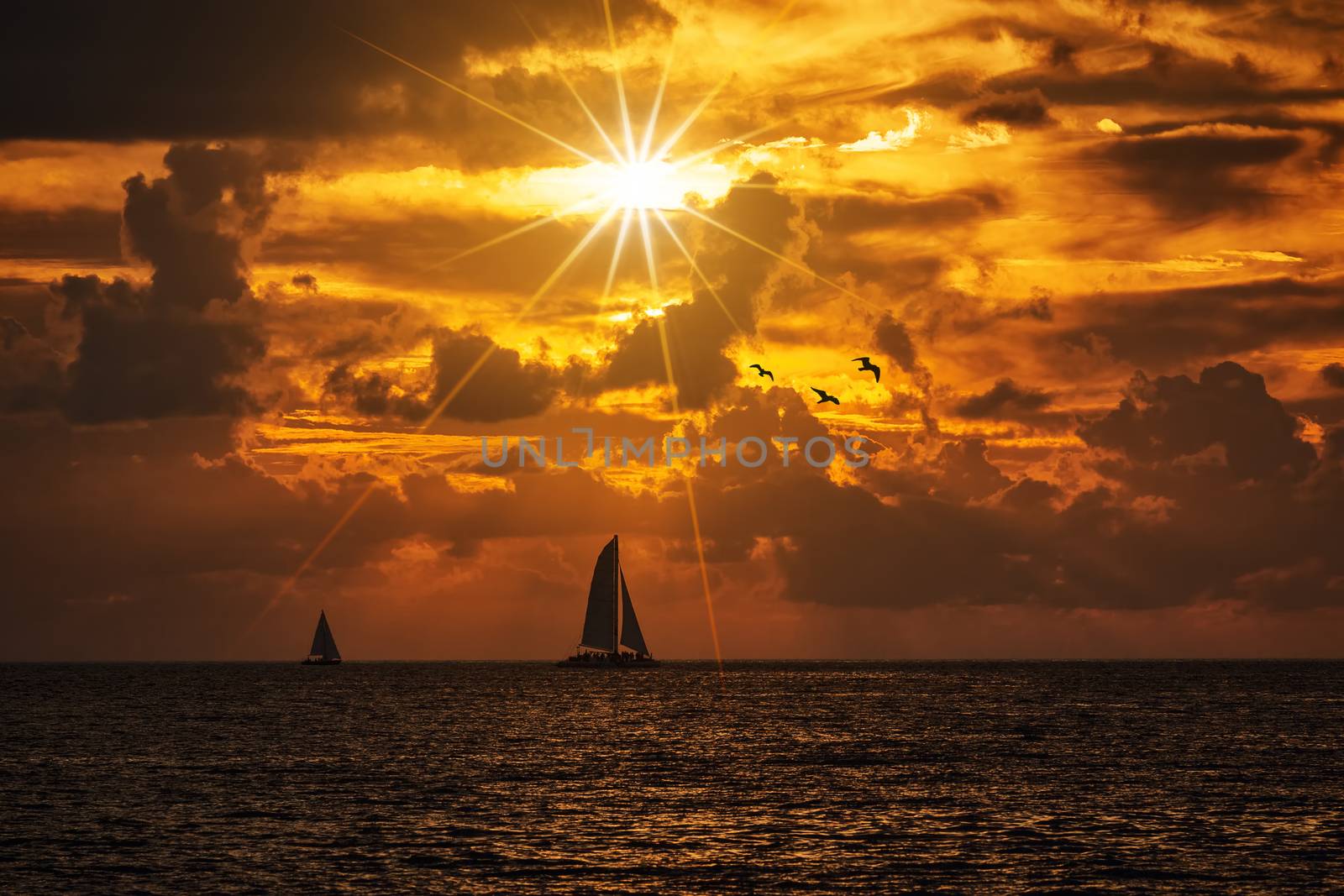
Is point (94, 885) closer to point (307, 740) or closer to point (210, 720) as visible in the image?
point (307, 740)

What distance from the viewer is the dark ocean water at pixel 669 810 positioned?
59125mm

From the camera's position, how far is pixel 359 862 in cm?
6162

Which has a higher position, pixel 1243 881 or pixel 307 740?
pixel 307 740

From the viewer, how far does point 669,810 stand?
77.8 metres

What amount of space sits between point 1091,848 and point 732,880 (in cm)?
1853

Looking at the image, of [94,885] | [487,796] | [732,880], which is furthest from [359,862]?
[487,796]

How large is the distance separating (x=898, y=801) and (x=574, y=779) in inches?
892

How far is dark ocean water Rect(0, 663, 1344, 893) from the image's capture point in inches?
2328

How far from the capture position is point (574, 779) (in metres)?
93.3

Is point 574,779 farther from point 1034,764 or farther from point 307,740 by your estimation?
point 307,740

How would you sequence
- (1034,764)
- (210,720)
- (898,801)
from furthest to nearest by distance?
(210,720) → (1034,764) → (898,801)

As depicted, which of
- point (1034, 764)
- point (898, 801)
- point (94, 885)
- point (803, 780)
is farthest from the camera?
point (1034, 764)

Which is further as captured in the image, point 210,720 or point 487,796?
point 210,720

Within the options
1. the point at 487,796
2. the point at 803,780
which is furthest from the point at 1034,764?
the point at 487,796
